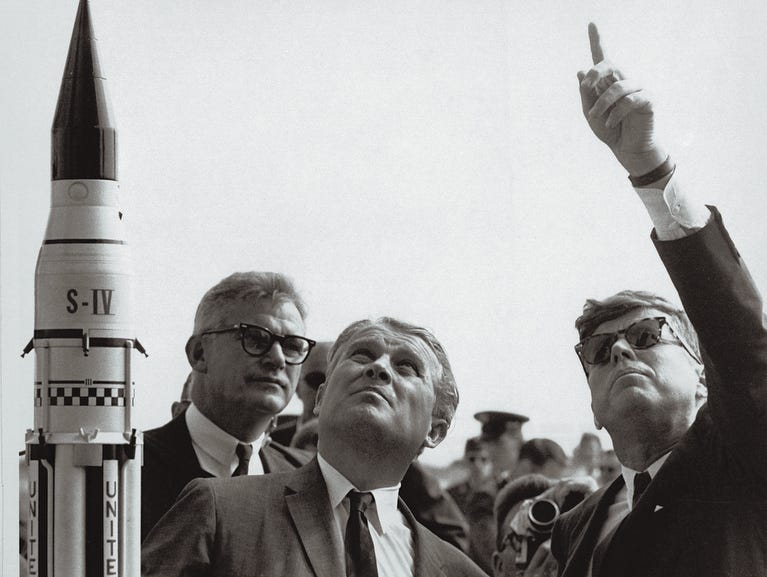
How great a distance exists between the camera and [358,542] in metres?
5.48

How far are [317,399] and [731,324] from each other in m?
1.87

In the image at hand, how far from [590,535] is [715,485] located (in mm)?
635

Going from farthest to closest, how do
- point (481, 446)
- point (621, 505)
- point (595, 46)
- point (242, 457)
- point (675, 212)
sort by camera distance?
point (481, 446), point (242, 457), point (621, 505), point (595, 46), point (675, 212)

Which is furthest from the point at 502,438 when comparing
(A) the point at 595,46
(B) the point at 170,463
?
(A) the point at 595,46

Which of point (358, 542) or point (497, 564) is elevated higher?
point (358, 542)

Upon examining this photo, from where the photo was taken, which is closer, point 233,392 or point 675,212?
point 675,212

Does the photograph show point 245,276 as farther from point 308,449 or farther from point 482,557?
point 482,557

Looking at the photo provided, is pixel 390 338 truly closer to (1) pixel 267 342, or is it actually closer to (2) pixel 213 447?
(1) pixel 267 342

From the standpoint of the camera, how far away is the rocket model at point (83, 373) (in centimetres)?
559

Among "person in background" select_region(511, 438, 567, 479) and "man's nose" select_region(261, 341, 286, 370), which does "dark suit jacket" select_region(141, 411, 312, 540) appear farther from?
"person in background" select_region(511, 438, 567, 479)

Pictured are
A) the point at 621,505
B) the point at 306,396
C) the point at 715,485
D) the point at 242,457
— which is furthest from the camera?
the point at 306,396

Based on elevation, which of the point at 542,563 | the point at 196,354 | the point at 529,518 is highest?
the point at 196,354

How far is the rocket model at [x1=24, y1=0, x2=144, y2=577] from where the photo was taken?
559 cm

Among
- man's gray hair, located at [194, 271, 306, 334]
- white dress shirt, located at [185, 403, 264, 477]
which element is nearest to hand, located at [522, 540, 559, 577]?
white dress shirt, located at [185, 403, 264, 477]
